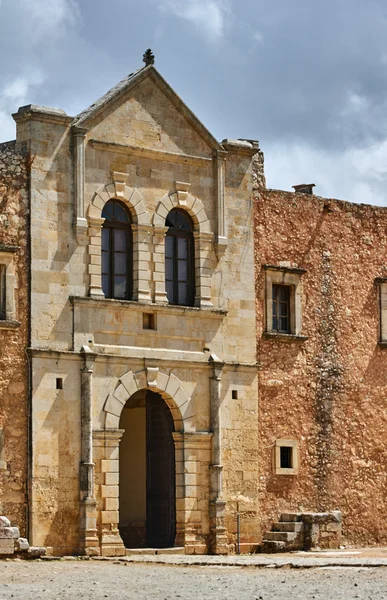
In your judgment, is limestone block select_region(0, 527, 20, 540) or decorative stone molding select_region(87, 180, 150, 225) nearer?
limestone block select_region(0, 527, 20, 540)

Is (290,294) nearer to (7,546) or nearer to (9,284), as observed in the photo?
(9,284)

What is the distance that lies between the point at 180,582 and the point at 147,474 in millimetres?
8109

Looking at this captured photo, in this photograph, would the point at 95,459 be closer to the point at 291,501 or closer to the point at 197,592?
the point at 291,501

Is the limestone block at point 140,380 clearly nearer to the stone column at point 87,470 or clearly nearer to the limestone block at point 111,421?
the limestone block at point 111,421

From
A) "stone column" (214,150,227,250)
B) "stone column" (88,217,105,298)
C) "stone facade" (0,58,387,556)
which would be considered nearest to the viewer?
"stone facade" (0,58,387,556)

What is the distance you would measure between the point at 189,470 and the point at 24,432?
3395 millimetres

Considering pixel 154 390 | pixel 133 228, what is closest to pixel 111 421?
pixel 154 390

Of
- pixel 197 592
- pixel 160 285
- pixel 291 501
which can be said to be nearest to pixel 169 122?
pixel 160 285

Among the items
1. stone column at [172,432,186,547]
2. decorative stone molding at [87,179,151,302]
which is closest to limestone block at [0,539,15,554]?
stone column at [172,432,186,547]

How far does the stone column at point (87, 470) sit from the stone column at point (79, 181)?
2031 millimetres

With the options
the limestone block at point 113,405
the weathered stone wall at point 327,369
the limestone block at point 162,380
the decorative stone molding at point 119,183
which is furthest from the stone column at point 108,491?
the decorative stone molding at point 119,183

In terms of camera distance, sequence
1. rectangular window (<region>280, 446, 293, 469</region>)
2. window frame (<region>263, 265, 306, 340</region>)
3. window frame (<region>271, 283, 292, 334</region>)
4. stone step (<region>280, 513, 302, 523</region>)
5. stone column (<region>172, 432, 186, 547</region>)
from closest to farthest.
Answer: stone column (<region>172, 432, 186, 547</region>), stone step (<region>280, 513, 302, 523</region>), rectangular window (<region>280, 446, 293, 469</region>), window frame (<region>263, 265, 306, 340</region>), window frame (<region>271, 283, 292, 334</region>)

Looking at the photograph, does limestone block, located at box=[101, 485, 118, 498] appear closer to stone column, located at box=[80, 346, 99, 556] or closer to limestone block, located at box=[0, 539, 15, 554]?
stone column, located at box=[80, 346, 99, 556]

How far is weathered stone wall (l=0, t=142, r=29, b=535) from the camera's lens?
25.6 metres
